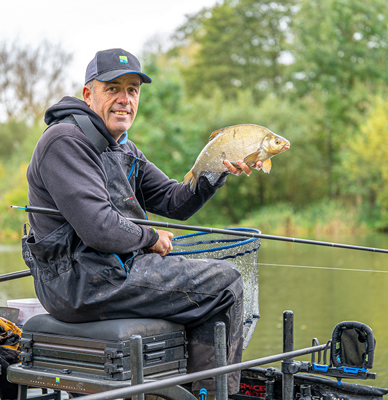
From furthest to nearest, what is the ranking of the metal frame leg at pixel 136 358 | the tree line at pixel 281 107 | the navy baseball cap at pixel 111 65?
the tree line at pixel 281 107, the navy baseball cap at pixel 111 65, the metal frame leg at pixel 136 358

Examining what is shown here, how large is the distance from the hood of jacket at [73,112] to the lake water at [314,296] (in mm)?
2634

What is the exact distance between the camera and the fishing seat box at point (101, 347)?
210 centimetres

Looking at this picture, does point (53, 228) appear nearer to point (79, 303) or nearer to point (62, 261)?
point (62, 261)

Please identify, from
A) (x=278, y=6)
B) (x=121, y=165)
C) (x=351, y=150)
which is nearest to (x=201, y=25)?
(x=278, y=6)

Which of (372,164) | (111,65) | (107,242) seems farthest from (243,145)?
(372,164)

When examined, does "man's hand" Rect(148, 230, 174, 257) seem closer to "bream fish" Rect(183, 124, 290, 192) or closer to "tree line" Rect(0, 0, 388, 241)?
"bream fish" Rect(183, 124, 290, 192)

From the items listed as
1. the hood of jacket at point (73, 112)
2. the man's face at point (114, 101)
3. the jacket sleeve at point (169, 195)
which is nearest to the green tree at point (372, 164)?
the jacket sleeve at point (169, 195)

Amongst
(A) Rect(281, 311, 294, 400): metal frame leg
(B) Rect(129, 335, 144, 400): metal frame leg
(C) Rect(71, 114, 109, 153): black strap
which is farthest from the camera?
(A) Rect(281, 311, 294, 400): metal frame leg

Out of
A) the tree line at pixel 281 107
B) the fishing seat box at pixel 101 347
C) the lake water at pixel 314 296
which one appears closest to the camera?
the fishing seat box at pixel 101 347

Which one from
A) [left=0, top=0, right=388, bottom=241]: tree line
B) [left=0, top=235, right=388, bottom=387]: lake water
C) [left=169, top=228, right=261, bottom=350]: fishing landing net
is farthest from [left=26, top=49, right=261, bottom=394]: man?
[left=0, top=0, right=388, bottom=241]: tree line

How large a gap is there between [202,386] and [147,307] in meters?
0.42

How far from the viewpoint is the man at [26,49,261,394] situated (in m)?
2.16

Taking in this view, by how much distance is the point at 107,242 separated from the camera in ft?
7.08

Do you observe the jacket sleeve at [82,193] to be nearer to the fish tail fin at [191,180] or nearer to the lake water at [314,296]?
the fish tail fin at [191,180]
